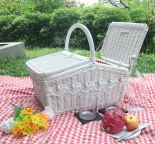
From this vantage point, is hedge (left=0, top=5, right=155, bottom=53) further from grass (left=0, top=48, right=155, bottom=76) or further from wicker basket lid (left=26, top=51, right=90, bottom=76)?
wicker basket lid (left=26, top=51, right=90, bottom=76)

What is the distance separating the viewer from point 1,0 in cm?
1038

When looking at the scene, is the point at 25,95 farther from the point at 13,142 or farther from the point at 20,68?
the point at 20,68

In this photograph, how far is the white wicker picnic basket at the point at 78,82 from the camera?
2.61 metres

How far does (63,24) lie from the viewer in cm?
763

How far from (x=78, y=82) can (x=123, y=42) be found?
98 cm

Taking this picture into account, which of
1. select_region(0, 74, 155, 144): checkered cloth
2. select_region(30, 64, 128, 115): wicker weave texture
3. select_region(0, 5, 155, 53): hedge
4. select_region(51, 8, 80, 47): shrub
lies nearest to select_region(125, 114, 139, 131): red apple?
select_region(0, 74, 155, 144): checkered cloth

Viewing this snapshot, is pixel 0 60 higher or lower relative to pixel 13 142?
lower

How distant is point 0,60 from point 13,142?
3.51 meters

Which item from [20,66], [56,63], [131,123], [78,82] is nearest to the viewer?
[131,123]

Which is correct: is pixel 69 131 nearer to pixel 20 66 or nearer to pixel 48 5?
pixel 20 66

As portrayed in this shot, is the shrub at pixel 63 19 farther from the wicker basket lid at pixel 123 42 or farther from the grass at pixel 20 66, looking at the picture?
the wicker basket lid at pixel 123 42

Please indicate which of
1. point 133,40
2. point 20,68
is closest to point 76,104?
point 133,40

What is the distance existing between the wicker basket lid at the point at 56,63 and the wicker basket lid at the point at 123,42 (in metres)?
0.59

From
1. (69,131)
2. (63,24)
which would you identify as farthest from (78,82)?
(63,24)
